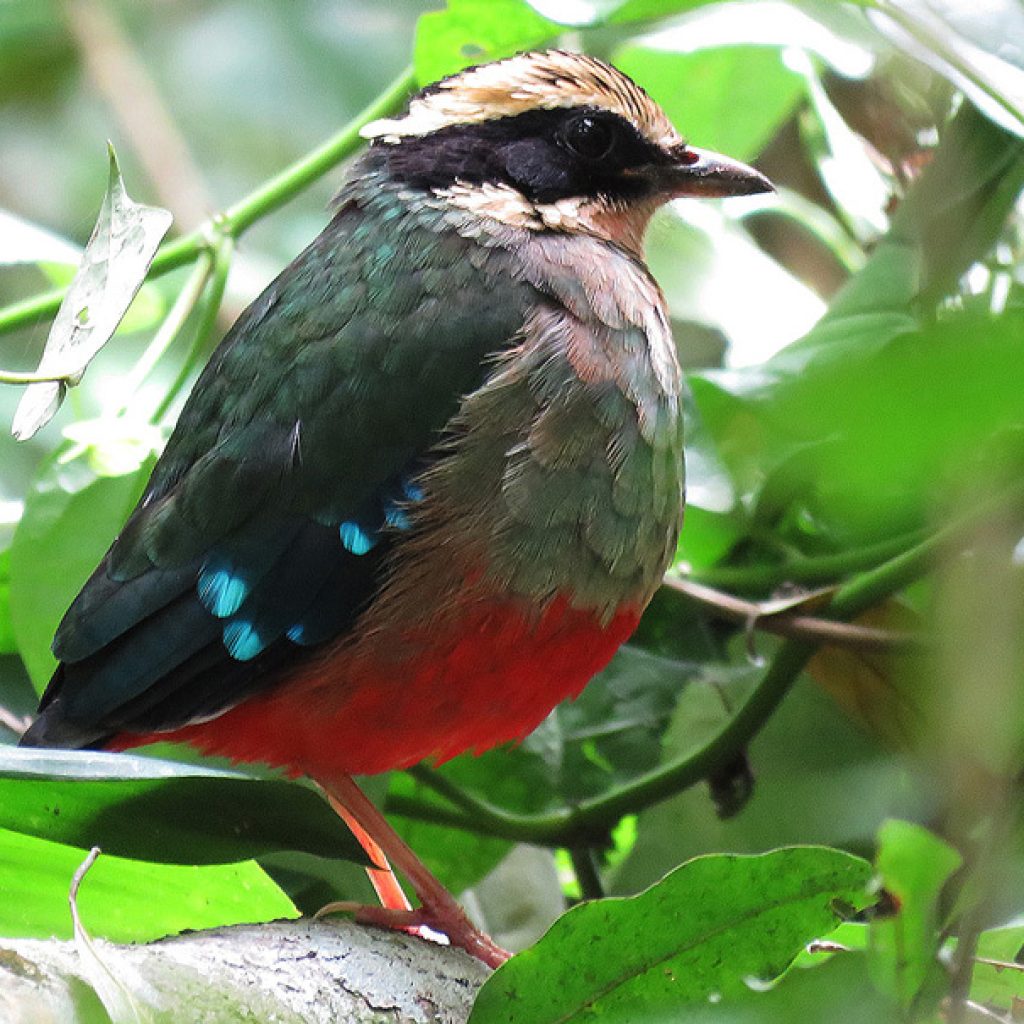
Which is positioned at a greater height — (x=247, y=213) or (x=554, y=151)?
(x=247, y=213)

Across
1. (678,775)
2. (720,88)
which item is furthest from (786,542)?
(720,88)

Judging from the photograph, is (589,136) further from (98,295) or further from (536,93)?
(98,295)

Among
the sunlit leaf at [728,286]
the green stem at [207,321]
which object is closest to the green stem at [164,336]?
the green stem at [207,321]

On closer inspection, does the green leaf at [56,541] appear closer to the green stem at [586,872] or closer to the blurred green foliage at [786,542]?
the blurred green foliage at [786,542]

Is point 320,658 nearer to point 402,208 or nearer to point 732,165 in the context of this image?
point 402,208

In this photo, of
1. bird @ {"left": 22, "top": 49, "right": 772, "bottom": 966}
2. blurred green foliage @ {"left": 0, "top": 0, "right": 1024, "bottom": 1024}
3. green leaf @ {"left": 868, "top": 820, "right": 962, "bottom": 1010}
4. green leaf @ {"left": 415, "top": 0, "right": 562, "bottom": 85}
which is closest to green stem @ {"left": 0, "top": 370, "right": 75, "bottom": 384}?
blurred green foliage @ {"left": 0, "top": 0, "right": 1024, "bottom": 1024}

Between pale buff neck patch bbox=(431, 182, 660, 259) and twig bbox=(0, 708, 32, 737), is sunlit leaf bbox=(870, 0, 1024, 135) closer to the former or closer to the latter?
pale buff neck patch bbox=(431, 182, 660, 259)
